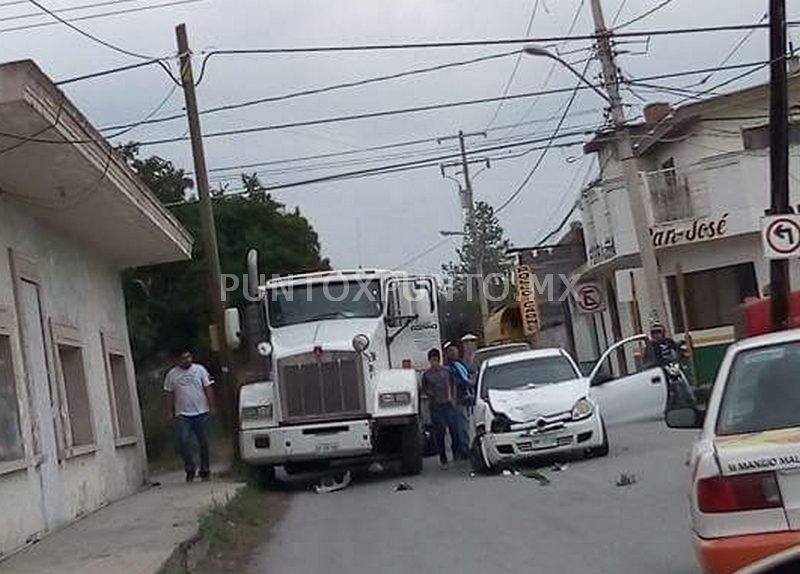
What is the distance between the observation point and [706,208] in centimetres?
3753

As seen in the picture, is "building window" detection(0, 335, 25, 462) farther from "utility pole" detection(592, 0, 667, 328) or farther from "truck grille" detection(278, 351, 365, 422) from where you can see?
"utility pole" detection(592, 0, 667, 328)

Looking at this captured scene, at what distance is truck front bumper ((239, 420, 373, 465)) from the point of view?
813 inches

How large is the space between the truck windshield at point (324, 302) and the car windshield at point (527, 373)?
2.08 meters

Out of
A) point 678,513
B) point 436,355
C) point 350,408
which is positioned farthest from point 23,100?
point 436,355

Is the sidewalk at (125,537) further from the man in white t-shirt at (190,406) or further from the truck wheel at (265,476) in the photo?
the man in white t-shirt at (190,406)

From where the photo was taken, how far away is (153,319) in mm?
40812

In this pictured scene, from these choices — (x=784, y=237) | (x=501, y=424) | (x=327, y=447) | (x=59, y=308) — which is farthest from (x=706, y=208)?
(x=59, y=308)

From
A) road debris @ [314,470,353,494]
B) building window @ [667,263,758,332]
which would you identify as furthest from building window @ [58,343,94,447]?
building window @ [667,263,758,332]

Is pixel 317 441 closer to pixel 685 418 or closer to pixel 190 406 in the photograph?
pixel 190 406

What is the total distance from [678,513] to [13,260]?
7.51m

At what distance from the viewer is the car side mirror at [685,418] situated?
8.79m

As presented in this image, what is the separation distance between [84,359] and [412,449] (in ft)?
15.5

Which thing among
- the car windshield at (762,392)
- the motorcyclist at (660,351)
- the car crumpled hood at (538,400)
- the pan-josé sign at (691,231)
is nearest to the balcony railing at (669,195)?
the pan-josé sign at (691,231)

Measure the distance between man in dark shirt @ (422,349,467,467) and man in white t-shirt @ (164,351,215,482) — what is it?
3.28m
